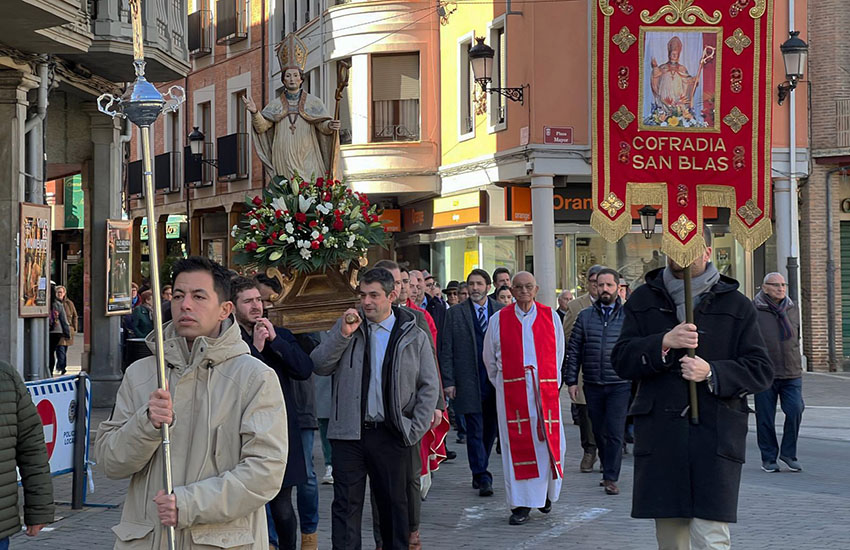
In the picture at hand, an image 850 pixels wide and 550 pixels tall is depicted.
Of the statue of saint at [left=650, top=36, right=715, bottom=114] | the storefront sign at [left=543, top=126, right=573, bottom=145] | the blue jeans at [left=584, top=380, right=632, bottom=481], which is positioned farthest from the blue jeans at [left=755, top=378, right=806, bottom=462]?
the storefront sign at [left=543, top=126, right=573, bottom=145]

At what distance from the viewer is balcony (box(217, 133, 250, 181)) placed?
1435 inches

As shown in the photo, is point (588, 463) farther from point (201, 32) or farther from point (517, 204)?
point (201, 32)

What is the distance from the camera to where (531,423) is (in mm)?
10508

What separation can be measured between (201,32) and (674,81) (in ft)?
115

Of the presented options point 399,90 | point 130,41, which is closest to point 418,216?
point 399,90

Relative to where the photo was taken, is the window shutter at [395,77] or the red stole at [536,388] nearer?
the red stole at [536,388]

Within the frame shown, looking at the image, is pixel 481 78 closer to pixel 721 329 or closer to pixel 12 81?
pixel 12 81

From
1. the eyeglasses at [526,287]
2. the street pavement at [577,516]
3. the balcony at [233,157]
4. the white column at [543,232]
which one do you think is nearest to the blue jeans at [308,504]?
the street pavement at [577,516]

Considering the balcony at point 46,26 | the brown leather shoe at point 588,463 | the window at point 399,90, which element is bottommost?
the brown leather shoe at point 588,463

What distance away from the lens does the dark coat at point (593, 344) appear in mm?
12000

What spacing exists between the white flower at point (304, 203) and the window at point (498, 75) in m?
17.5

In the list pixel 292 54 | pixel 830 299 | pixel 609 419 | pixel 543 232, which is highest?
pixel 292 54

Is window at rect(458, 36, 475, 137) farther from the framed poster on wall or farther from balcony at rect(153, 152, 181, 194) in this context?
balcony at rect(153, 152, 181, 194)

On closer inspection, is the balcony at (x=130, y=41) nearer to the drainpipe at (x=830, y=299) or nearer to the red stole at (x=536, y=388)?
the red stole at (x=536, y=388)
